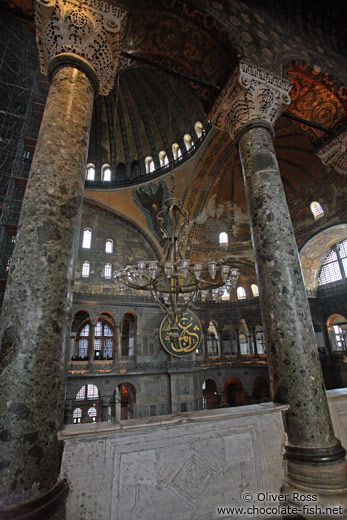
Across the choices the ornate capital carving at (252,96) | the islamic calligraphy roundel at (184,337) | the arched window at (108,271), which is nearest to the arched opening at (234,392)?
the islamic calligraphy roundel at (184,337)

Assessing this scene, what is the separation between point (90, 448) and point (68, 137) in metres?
2.31

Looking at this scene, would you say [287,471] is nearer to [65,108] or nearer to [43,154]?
[43,154]

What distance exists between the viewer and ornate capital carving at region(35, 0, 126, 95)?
104 inches

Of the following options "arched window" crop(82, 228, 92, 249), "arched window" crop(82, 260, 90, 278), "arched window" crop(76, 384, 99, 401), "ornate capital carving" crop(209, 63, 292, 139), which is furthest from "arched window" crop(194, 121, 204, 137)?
"arched window" crop(76, 384, 99, 401)

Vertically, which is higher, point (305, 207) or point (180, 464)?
point (305, 207)

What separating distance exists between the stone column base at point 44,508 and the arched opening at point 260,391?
503 inches

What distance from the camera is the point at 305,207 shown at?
11195 millimetres

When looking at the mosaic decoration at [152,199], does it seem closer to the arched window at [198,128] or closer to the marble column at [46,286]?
the arched window at [198,128]

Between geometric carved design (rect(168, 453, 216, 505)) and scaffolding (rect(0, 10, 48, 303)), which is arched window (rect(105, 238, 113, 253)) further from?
geometric carved design (rect(168, 453, 216, 505))

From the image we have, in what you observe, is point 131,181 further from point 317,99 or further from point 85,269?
point 317,99

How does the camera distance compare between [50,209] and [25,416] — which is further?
[50,209]

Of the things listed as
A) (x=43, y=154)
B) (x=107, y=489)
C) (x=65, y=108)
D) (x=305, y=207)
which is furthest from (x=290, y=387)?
(x=305, y=207)

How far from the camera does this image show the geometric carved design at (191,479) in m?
1.82

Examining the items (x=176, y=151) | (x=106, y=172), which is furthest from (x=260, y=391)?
(x=106, y=172)
